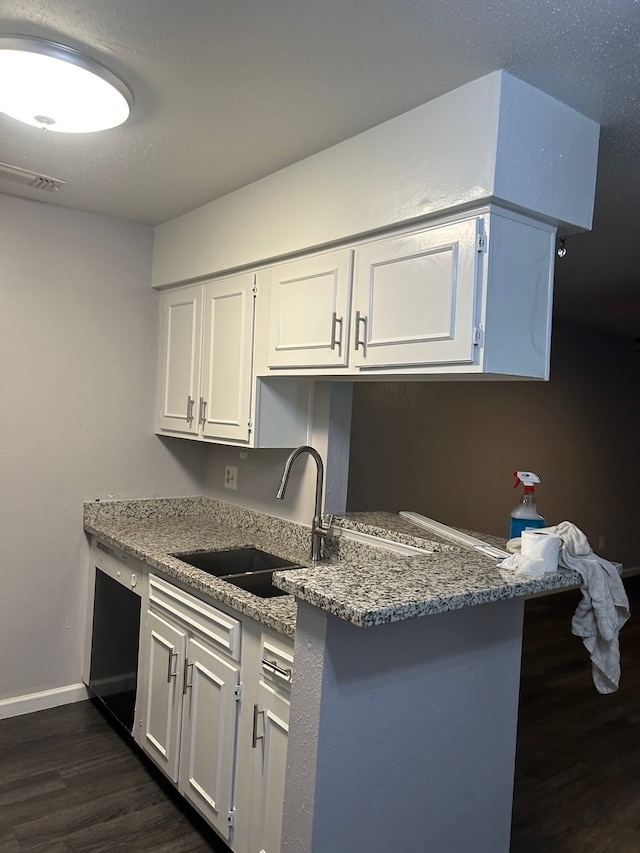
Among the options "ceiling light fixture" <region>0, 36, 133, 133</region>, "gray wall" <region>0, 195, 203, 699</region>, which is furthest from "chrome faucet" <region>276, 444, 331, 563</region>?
"ceiling light fixture" <region>0, 36, 133, 133</region>

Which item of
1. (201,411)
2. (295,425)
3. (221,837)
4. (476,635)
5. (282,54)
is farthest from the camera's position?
(201,411)

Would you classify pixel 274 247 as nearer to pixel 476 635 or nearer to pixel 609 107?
pixel 609 107

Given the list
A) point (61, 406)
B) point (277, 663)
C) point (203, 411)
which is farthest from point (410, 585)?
point (61, 406)

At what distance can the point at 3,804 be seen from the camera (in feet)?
7.57

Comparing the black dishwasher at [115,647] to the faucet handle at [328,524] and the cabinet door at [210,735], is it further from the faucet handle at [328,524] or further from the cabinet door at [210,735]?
the faucet handle at [328,524]

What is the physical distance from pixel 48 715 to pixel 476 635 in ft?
7.22

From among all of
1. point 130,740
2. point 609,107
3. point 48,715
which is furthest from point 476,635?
point 48,715

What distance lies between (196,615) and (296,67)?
1.71 m

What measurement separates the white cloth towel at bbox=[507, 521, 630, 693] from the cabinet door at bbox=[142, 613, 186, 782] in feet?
4.36

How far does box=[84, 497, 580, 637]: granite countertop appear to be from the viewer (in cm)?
141

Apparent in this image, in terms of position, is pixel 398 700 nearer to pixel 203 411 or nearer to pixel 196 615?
pixel 196 615

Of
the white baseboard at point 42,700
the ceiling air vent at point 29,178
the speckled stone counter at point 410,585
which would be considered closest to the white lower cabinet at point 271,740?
the speckled stone counter at point 410,585

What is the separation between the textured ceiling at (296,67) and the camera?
1.43 meters

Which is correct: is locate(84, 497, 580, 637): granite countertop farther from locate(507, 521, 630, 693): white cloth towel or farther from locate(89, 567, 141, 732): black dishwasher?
locate(89, 567, 141, 732): black dishwasher
